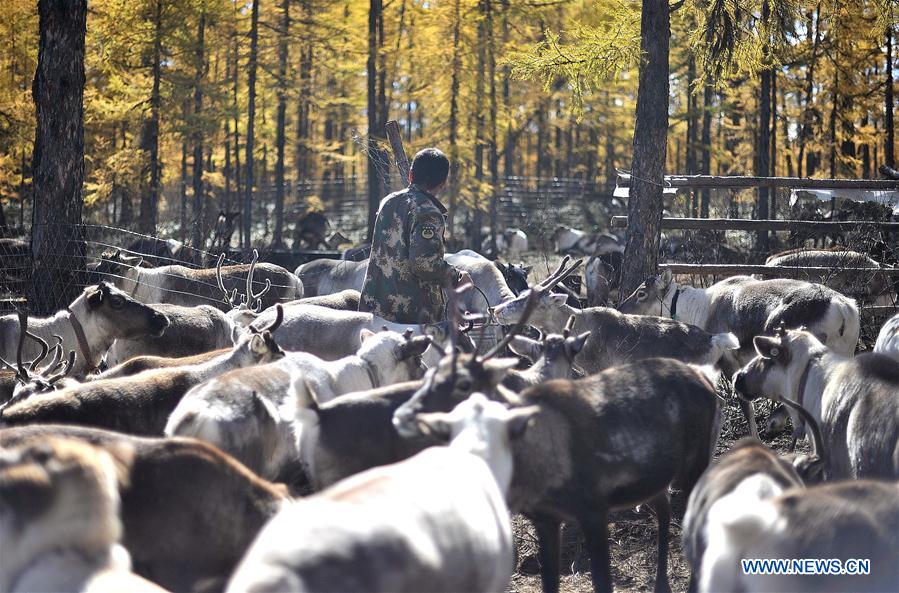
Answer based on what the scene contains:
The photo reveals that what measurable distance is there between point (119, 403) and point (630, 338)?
15.7 ft

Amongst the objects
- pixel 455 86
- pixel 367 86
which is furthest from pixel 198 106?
pixel 455 86

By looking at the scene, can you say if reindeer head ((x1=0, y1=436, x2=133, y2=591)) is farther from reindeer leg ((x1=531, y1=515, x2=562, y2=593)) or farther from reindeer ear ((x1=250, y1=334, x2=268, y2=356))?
reindeer ear ((x1=250, y1=334, x2=268, y2=356))

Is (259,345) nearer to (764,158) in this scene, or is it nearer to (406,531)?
(406,531)

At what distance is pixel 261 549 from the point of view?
307 centimetres

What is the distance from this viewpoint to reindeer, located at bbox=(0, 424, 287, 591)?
4.13 metres

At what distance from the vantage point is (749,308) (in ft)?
33.0

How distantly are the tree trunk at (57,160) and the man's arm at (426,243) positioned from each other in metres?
4.56

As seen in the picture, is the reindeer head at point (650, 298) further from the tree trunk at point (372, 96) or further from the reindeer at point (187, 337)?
the tree trunk at point (372, 96)

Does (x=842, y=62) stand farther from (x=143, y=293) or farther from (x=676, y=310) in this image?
(x=143, y=293)

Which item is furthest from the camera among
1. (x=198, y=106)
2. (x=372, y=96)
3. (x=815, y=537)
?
(x=198, y=106)

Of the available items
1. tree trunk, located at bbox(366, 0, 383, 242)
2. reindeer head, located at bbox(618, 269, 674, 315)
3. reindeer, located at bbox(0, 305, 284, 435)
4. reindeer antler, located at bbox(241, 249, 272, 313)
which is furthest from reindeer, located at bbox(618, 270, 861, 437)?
tree trunk, located at bbox(366, 0, 383, 242)

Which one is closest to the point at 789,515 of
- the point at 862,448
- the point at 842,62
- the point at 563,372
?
the point at 862,448

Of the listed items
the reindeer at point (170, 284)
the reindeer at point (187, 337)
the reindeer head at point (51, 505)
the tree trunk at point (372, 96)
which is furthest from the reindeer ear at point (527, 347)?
the tree trunk at point (372, 96)

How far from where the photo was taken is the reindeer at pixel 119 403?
5465 millimetres
